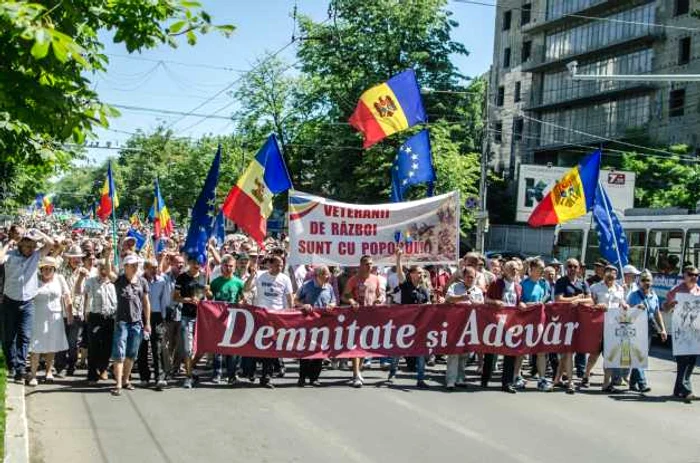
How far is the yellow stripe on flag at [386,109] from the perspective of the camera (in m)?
15.8

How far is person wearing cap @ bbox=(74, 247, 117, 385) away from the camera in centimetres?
1052

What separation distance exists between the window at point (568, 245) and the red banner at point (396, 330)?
12045 mm

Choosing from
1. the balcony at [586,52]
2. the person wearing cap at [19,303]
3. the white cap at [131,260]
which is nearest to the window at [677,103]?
the balcony at [586,52]

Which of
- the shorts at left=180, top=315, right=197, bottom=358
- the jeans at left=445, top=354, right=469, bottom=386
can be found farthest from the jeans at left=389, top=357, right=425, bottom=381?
the shorts at left=180, top=315, right=197, bottom=358

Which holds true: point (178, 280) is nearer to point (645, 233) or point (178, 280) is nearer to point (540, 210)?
point (540, 210)

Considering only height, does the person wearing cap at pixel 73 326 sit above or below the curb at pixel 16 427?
above

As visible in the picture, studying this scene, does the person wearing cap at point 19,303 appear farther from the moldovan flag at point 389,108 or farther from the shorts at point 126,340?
the moldovan flag at point 389,108

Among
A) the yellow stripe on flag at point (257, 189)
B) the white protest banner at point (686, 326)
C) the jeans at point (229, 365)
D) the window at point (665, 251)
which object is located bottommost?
the jeans at point (229, 365)

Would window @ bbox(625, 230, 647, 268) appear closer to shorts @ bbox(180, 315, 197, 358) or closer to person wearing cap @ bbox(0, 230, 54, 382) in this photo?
shorts @ bbox(180, 315, 197, 358)

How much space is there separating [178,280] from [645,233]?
44.1ft

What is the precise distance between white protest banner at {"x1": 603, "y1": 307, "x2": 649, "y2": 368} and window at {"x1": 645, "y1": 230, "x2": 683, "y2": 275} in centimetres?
790

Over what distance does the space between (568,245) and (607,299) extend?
41.2ft

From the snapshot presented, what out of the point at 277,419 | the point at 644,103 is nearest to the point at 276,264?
the point at 277,419

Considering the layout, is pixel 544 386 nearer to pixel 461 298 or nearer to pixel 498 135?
pixel 461 298
